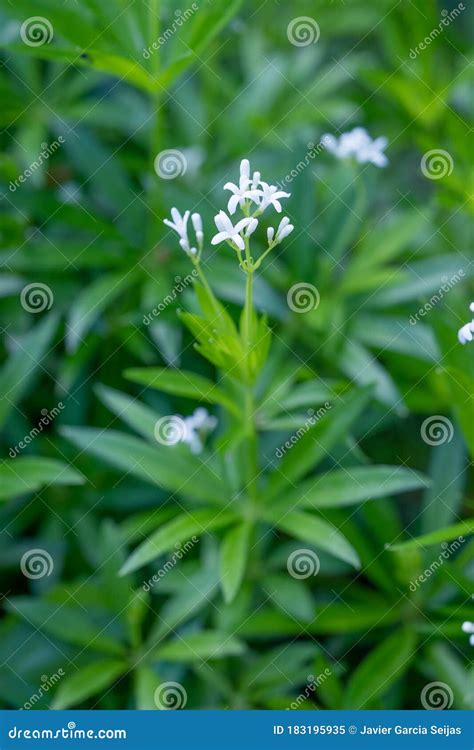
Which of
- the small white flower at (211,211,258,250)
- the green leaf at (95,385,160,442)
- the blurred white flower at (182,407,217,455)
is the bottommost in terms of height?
the green leaf at (95,385,160,442)

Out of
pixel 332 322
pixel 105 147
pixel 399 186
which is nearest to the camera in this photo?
pixel 332 322

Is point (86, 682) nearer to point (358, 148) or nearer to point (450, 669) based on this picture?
point (450, 669)

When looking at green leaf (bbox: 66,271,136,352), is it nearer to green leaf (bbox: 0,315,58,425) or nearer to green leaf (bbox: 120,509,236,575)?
green leaf (bbox: 0,315,58,425)

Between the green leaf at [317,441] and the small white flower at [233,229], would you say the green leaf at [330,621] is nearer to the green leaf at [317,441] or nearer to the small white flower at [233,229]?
the green leaf at [317,441]

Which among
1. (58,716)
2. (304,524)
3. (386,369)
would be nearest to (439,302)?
(386,369)

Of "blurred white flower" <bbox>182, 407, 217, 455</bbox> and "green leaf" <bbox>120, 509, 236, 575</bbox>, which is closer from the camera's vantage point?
"green leaf" <bbox>120, 509, 236, 575</bbox>

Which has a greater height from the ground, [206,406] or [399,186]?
[399,186]

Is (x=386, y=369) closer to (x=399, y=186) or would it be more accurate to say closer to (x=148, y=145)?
(x=399, y=186)

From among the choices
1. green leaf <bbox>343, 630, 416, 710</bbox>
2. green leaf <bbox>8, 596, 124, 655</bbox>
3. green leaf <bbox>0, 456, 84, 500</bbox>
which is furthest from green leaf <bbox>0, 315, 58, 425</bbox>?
green leaf <bbox>343, 630, 416, 710</bbox>
